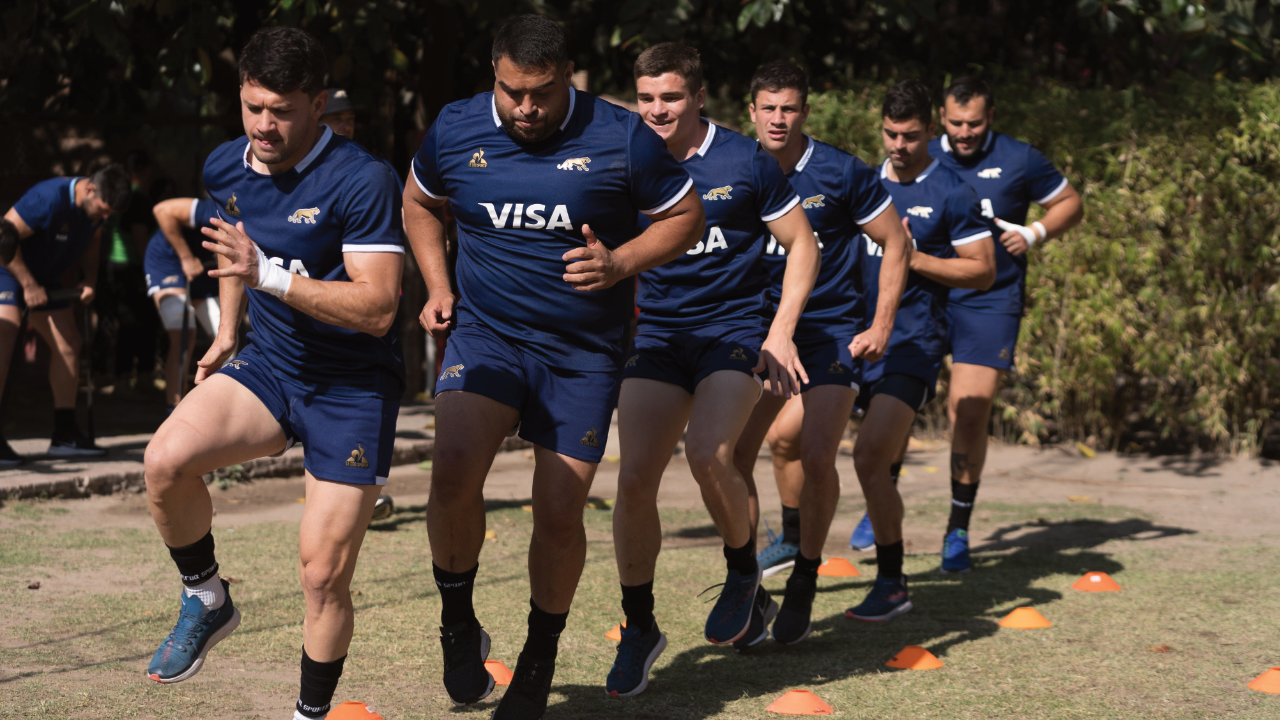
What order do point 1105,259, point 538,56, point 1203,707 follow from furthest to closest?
point 1105,259 < point 1203,707 < point 538,56

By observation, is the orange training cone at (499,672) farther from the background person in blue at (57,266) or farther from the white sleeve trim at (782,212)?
the background person in blue at (57,266)

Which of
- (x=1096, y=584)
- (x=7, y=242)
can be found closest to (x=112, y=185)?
(x=7, y=242)

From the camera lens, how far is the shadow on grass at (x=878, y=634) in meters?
4.47

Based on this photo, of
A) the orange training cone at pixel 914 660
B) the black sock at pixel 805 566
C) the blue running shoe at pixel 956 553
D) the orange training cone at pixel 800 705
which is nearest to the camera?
the orange training cone at pixel 800 705

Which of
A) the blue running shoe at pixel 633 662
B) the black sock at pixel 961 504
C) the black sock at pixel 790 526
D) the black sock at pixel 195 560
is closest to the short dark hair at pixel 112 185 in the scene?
the black sock at pixel 790 526

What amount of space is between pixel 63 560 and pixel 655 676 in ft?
10.1

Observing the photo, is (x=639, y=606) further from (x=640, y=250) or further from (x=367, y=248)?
(x=367, y=248)

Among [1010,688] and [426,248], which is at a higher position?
[426,248]

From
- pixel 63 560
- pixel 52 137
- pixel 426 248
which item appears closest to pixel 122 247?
pixel 52 137

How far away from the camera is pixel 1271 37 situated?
959cm

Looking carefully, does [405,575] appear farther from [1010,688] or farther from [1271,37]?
[1271,37]

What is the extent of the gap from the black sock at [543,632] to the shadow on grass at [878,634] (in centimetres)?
29

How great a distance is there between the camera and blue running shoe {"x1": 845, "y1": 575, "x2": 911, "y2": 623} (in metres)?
5.58

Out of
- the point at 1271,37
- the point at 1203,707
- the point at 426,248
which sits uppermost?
the point at 1271,37
